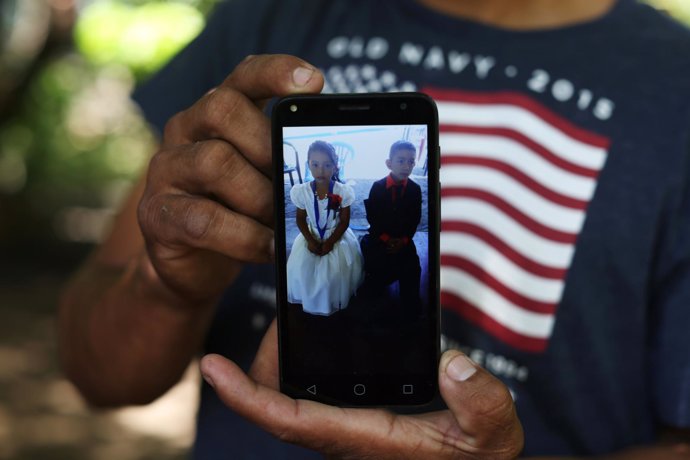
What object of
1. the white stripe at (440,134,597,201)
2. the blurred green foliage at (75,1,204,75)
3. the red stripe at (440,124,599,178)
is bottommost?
the blurred green foliage at (75,1,204,75)

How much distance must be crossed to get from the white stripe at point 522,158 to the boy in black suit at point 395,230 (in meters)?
0.37

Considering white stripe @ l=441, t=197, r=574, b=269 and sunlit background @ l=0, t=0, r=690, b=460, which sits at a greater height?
white stripe @ l=441, t=197, r=574, b=269

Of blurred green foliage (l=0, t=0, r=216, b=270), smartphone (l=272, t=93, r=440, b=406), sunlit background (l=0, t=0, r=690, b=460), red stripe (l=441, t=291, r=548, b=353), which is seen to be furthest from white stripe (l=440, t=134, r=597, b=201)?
blurred green foliage (l=0, t=0, r=216, b=270)

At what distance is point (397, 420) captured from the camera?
1.10m

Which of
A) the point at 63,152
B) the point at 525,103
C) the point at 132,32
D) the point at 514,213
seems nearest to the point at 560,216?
the point at 514,213

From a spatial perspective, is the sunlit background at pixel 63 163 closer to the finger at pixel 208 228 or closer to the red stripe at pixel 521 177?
the red stripe at pixel 521 177

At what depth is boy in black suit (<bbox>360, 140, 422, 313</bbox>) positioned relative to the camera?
3.65 feet

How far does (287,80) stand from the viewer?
1.09m

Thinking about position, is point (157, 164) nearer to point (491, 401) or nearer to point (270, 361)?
point (270, 361)

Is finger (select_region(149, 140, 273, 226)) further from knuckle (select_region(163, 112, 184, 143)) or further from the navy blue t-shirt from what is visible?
the navy blue t-shirt

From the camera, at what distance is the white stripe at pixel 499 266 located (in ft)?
4.67

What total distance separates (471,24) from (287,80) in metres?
0.52

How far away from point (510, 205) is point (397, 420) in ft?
1.58

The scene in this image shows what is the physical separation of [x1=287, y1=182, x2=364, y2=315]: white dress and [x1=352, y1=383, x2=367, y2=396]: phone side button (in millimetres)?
96
